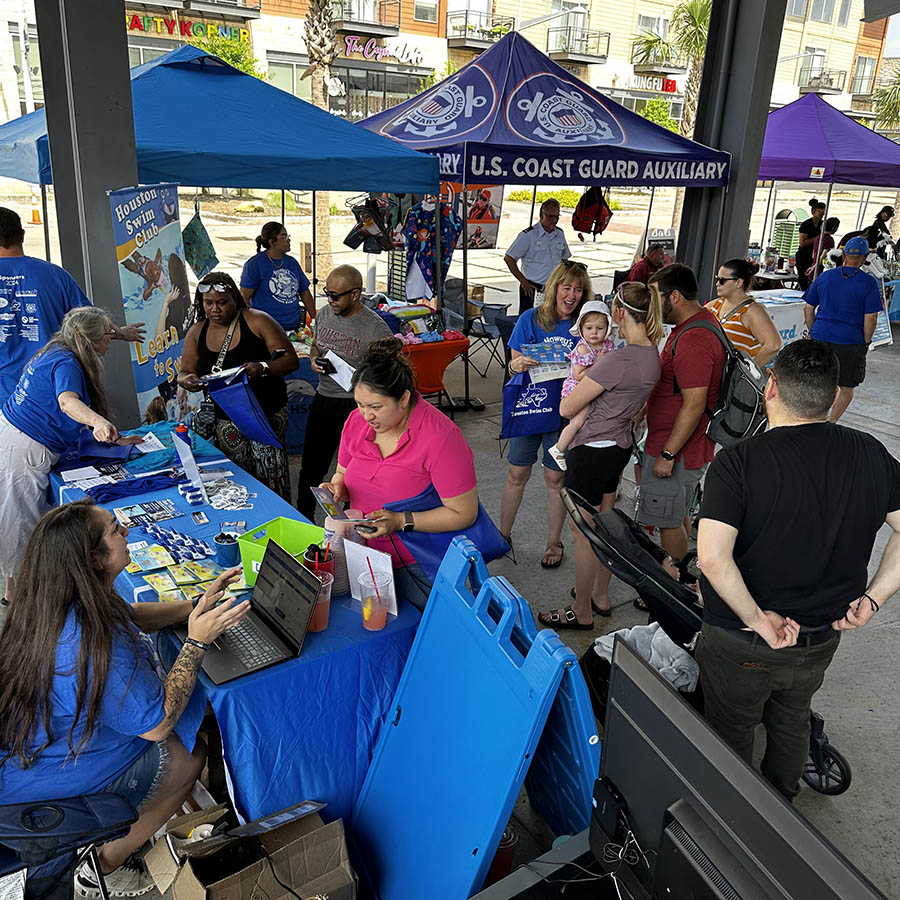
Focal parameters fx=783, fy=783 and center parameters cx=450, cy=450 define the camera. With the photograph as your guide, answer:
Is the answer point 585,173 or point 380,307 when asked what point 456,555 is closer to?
point 585,173

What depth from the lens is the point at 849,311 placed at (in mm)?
6836

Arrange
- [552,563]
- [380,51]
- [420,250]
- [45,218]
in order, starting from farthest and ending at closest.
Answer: [380,51] → [420,250] → [45,218] → [552,563]

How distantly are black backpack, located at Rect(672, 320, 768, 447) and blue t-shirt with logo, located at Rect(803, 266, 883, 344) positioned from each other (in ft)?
11.8

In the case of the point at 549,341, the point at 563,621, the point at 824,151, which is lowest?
the point at 563,621

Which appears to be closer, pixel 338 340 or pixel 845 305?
pixel 338 340

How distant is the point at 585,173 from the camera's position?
21.1ft

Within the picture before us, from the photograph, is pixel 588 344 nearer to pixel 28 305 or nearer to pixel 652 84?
pixel 28 305

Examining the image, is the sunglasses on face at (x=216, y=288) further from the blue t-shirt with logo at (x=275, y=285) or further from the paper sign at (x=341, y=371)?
the blue t-shirt with logo at (x=275, y=285)

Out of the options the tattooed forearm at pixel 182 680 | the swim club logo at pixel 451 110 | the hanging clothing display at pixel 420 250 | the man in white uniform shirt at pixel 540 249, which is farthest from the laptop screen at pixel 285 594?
the man in white uniform shirt at pixel 540 249

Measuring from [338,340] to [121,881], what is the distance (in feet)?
9.23

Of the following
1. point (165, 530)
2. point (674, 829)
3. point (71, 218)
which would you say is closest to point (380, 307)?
point (71, 218)

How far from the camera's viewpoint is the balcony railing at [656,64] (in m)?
33.8

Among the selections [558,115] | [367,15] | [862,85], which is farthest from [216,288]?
[862,85]

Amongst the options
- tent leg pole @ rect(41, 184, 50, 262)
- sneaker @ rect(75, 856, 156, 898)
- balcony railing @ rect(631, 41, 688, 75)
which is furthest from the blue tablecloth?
balcony railing @ rect(631, 41, 688, 75)
